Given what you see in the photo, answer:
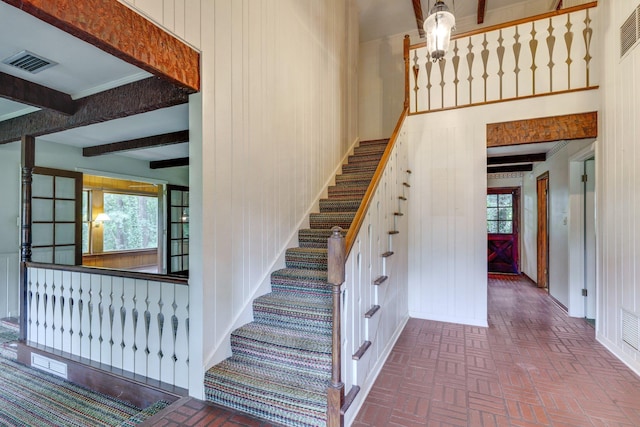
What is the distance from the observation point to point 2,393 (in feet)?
9.06

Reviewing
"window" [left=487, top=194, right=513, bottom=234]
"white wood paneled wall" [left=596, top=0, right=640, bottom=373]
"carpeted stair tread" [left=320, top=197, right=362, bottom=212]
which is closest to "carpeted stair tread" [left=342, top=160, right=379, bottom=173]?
"carpeted stair tread" [left=320, top=197, right=362, bottom=212]

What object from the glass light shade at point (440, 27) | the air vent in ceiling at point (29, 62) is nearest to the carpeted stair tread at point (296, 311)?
the glass light shade at point (440, 27)

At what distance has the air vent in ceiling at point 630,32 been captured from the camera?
2.72 metres

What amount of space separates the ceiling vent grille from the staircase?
2.74 meters

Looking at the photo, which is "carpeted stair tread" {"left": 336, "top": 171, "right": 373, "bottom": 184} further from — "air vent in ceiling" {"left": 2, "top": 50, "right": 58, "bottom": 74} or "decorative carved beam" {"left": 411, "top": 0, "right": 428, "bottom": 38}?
"air vent in ceiling" {"left": 2, "top": 50, "right": 58, "bottom": 74}

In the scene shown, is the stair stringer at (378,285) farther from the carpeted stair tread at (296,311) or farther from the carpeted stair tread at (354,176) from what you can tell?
the carpeted stair tread at (354,176)

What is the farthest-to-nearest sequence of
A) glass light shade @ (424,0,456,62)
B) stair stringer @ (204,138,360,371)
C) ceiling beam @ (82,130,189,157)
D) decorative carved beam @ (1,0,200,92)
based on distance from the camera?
ceiling beam @ (82,130,189,157)
glass light shade @ (424,0,456,62)
stair stringer @ (204,138,360,371)
decorative carved beam @ (1,0,200,92)

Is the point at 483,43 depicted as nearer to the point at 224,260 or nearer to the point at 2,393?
the point at 224,260

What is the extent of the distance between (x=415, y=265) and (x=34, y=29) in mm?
4329

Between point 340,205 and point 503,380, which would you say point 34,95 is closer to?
point 340,205

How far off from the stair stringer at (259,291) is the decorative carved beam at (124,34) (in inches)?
70.5

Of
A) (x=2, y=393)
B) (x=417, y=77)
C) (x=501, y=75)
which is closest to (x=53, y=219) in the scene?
(x=2, y=393)

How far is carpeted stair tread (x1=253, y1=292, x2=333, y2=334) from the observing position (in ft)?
8.29

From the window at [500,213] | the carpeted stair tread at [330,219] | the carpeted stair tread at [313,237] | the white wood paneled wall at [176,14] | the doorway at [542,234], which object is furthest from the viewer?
the window at [500,213]
